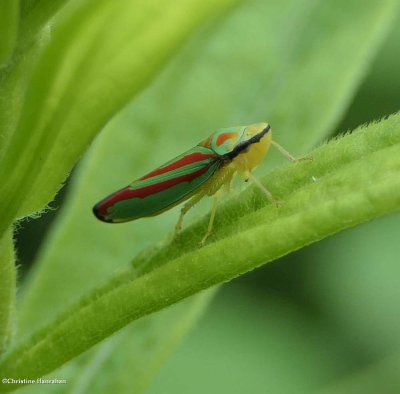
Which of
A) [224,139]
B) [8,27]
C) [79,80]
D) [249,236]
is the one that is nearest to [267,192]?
[249,236]

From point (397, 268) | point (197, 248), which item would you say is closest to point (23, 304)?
point (197, 248)

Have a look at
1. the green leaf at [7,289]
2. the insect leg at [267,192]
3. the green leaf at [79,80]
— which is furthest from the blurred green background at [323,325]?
the green leaf at [79,80]

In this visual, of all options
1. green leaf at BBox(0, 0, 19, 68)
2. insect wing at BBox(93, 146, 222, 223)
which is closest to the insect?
insect wing at BBox(93, 146, 222, 223)

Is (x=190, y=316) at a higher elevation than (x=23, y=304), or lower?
lower

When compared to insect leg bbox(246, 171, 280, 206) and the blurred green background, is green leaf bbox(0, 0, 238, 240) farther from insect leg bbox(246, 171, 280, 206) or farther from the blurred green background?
the blurred green background

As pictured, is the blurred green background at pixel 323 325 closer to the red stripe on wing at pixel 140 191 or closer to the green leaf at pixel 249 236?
the red stripe on wing at pixel 140 191

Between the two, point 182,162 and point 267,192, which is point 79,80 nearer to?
point 267,192

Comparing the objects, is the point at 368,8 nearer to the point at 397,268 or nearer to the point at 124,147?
the point at 124,147
